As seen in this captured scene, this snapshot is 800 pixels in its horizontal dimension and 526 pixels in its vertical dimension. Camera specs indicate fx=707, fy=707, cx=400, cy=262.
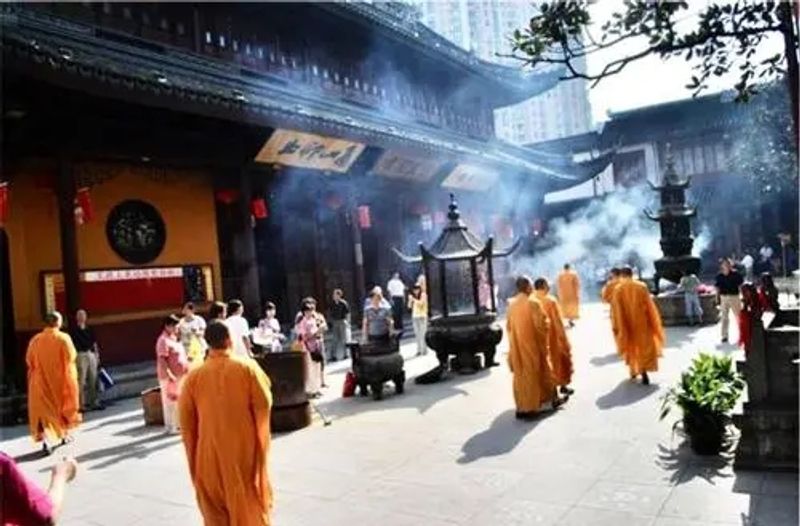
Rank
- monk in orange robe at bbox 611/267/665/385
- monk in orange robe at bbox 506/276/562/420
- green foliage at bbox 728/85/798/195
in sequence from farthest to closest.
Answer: green foliage at bbox 728/85/798/195 → monk in orange robe at bbox 611/267/665/385 → monk in orange robe at bbox 506/276/562/420

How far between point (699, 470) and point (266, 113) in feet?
29.0

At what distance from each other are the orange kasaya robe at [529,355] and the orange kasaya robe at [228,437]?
354 centimetres

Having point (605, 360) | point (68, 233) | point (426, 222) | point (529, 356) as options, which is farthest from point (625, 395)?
point (426, 222)

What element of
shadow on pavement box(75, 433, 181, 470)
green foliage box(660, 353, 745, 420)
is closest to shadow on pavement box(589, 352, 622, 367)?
green foliage box(660, 353, 745, 420)

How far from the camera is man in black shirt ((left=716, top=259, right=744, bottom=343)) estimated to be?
35.4ft

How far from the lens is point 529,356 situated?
711 centimetres

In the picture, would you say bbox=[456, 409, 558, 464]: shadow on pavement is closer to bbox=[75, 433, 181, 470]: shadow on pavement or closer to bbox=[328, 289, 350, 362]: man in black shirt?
bbox=[75, 433, 181, 470]: shadow on pavement

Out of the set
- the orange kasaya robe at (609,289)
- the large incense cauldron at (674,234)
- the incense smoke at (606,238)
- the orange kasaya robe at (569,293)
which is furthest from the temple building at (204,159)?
the incense smoke at (606,238)

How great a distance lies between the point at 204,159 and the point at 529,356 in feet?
24.2

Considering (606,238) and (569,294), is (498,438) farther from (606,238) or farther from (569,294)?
(606,238)

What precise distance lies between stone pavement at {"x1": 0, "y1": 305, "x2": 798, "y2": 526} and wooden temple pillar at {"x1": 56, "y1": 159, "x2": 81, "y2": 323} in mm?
2293

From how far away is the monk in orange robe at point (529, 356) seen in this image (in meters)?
6.98

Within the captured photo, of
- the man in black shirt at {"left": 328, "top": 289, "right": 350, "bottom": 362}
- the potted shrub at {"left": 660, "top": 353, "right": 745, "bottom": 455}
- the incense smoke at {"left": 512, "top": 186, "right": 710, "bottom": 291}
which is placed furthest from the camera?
the incense smoke at {"left": 512, "top": 186, "right": 710, "bottom": 291}

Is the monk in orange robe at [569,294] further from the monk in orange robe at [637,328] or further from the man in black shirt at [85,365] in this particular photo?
the man in black shirt at [85,365]
